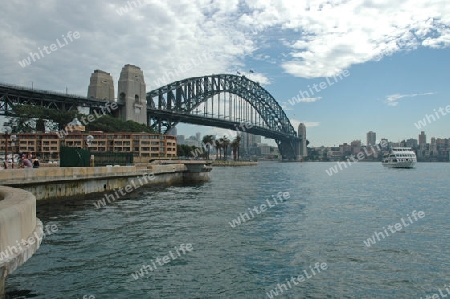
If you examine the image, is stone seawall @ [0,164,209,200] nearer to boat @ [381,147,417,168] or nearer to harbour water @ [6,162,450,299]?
harbour water @ [6,162,450,299]

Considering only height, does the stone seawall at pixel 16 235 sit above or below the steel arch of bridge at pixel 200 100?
below

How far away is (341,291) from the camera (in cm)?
941

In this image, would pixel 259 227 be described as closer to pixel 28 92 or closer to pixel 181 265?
pixel 181 265

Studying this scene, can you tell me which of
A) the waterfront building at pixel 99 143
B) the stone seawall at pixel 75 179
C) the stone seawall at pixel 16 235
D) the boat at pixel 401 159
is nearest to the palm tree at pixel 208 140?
the waterfront building at pixel 99 143

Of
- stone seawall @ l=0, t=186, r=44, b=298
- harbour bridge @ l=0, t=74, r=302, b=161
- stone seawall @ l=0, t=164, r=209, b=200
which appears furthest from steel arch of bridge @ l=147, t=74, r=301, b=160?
stone seawall @ l=0, t=186, r=44, b=298

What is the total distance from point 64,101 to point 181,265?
98584mm

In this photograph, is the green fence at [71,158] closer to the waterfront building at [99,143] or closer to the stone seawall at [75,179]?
the stone seawall at [75,179]

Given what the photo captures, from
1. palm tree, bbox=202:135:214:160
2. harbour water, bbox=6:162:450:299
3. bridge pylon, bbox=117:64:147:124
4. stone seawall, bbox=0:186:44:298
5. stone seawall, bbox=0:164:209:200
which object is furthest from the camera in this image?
palm tree, bbox=202:135:214:160

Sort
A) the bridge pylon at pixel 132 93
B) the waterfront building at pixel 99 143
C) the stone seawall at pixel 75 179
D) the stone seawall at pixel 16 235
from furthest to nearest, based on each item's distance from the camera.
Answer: the bridge pylon at pixel 132 93 → the waterfront building at pixel 99 143 → the stone seawall at pixel 75 179 → the stone seawall at pixel 16 235

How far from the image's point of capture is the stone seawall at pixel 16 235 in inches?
213

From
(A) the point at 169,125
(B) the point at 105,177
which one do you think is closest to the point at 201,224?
(B) the point at 105,177

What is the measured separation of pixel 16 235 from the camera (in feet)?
19.5

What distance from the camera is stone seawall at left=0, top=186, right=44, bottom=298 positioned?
541 centimetres

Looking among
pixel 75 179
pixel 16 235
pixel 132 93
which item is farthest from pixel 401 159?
pixel 16 235
